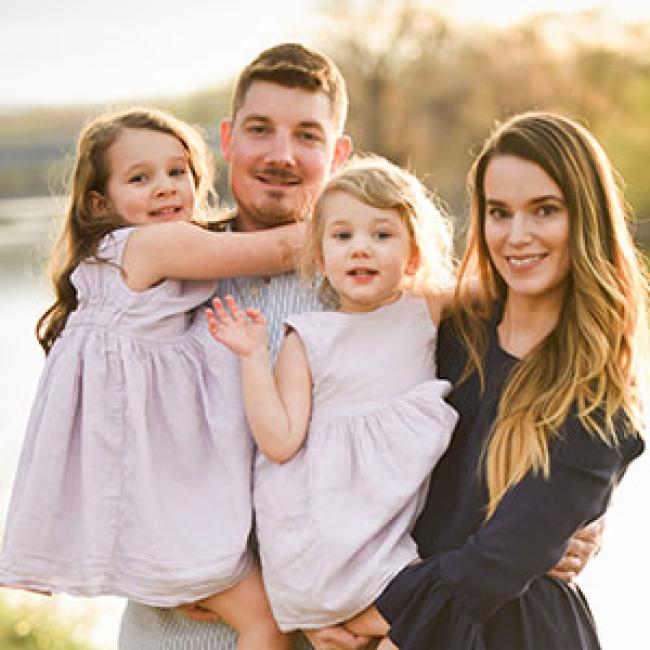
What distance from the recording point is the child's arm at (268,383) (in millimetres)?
2217

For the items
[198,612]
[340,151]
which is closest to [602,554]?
[340,151]

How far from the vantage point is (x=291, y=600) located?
2.23m

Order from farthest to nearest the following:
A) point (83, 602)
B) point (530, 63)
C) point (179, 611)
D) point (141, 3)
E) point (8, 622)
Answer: point (141, 3) < point (530, 63) < point (83, 602) < point (8, 622) < point (179, 611)

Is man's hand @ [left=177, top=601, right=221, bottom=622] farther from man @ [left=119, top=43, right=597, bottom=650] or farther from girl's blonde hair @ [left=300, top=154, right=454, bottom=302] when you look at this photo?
girl's blonde hair @ [left=300, top=154, right=454, bottom=302]

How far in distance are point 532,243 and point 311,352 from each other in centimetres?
44

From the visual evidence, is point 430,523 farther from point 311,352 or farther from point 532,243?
point 532,243

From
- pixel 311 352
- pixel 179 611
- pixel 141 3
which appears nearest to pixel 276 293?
pixel 311 352

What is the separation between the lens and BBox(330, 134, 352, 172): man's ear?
2738 mm

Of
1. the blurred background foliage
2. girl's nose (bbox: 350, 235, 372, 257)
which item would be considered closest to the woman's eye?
girl's nose (bbox: 350, 235, 372, 257)

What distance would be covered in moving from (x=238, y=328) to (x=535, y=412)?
551mm

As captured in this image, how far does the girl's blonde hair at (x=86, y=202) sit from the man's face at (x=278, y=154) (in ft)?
0.46

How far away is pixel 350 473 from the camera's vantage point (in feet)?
7.29

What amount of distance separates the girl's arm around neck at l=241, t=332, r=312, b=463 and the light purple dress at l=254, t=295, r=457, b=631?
0.02m

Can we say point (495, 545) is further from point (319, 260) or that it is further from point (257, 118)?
point (257, 118)
